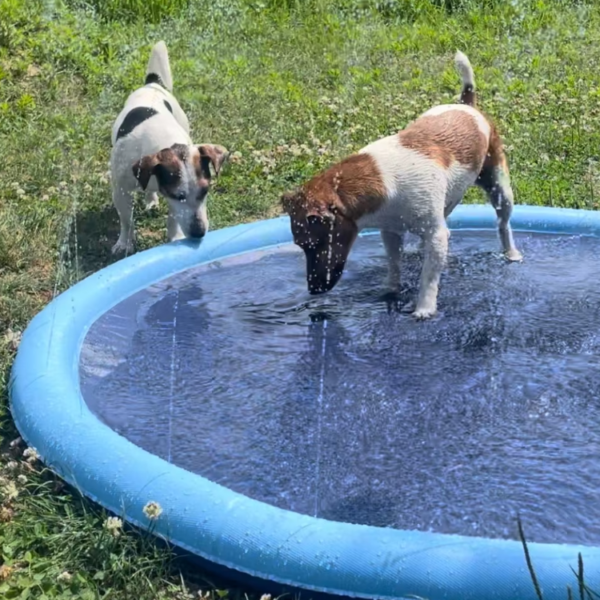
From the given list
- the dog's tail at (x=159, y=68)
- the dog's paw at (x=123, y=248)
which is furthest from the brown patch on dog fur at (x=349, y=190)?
the dog's tail at (x=159, y=68)

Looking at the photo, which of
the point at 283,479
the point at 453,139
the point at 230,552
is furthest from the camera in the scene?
the point at 453,139

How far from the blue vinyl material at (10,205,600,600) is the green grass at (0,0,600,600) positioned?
0.52 ft

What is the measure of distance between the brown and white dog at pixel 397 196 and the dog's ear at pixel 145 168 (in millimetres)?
1024

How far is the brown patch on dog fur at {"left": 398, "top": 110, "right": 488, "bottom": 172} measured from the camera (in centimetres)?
525

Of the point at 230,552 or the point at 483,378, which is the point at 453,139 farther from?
the point at 230,552

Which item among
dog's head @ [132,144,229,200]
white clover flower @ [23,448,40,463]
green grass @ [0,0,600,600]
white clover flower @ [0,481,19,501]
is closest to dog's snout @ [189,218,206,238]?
dog's head @ [132,144,229,200]

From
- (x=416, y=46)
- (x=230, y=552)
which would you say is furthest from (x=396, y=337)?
(x=416, y=46)

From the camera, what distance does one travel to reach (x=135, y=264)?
562cm

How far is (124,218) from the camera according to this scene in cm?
628

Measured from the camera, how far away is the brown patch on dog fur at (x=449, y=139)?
5.25m

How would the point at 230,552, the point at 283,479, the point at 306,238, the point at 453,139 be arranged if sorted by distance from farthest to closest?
the point at 453,139 → the point at 306,238 → the point at 283,479 → the point at 230,552

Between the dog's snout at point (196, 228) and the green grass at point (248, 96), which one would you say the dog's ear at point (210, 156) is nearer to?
the dog's snout at point (196, 228)

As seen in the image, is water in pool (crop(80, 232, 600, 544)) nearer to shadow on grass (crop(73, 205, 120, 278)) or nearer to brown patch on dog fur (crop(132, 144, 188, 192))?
brown patch on dog fur (crop(132, 144, 188, 192))

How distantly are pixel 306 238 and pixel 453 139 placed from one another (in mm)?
1034
